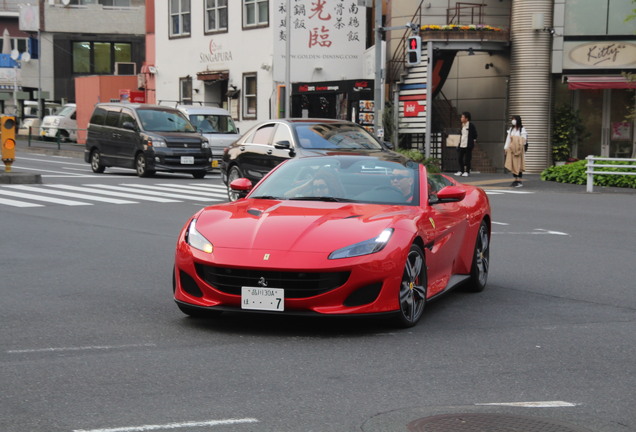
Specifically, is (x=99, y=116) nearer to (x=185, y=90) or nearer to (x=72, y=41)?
(x=185, y=90)

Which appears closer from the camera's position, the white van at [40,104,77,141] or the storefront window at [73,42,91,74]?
the white van at [40,104,77,141]

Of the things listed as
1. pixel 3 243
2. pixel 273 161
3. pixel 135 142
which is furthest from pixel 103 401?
pixel 135 142

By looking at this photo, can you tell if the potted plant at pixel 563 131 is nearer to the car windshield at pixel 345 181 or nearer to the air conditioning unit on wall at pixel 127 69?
the car windshield at pixel 345 181

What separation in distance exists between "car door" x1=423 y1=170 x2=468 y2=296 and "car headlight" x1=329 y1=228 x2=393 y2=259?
0.82 metres

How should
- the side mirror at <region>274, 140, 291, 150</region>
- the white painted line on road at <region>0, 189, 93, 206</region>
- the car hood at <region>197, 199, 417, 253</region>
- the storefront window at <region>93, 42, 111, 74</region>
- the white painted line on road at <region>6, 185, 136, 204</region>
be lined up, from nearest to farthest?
the car hood at <region>197, 199, 417, 253</region>
the side mirror at <region>274, 140, 291, 150</region>
the white painted line on road at <region>0, 189, 93, 206</region>
the white painted line on road at <region>6, 185, 136, 204</region>
the storefront window at <region>93, 42, 111, 74</region>

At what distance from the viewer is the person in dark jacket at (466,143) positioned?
29.2m

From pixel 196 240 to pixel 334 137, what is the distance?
11229 mm

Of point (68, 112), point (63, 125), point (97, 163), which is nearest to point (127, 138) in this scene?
point (97, 163)

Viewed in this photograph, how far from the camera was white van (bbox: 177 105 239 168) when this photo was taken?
31.8 metres

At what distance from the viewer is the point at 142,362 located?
21.4ft

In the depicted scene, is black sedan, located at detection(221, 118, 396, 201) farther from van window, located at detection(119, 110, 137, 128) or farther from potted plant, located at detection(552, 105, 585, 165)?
potted plant, located at detection(552, 105, 585, 165)

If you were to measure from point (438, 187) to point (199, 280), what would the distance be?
2850mm

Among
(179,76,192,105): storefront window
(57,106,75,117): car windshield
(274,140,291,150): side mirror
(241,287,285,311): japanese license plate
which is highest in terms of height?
(179,76,192,105): storefront window

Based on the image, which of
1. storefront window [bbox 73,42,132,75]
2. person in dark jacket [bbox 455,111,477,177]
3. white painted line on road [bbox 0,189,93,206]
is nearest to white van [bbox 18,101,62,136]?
storefront window [bbox 73,42,132,75]
